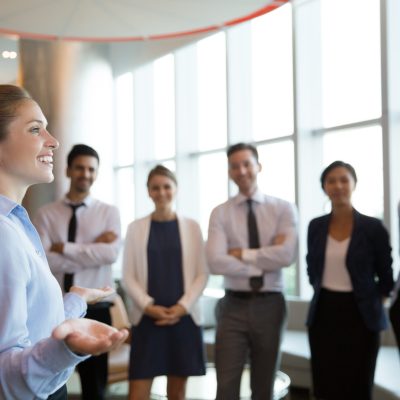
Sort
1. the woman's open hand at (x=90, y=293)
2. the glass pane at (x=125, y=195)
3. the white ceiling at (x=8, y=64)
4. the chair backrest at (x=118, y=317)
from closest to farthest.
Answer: the woman's open hand at (x=90, y=293) < the chair backrest at (x=118, y=317) < the white ceiling at (x=8, y=64) < the glass pane at (x=125, y=195)

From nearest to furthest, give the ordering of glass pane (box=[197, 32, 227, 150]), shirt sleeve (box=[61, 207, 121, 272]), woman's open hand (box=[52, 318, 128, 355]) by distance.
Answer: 1. woman's open hand (box=[52, 318, 128, 355])
2. shirt sleeve (box=[61, 207, 121, 272])
3. glass pane (box=[197, 32, 227, 150])

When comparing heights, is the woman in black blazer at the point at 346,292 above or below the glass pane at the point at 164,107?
below

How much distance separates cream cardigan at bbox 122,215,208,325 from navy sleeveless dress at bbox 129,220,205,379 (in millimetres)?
39

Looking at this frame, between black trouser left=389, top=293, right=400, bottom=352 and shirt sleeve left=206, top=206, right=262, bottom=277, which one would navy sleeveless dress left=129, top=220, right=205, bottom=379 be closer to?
shirt sleeve left=206, top=206, right=262, bottom=277

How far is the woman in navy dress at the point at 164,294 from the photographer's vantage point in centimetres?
427

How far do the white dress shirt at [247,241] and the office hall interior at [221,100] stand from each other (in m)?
0.83

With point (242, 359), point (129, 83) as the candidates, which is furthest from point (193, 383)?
point (129, 83)

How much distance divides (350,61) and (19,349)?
6108 mm

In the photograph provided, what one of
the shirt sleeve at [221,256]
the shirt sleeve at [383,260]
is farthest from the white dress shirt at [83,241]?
the shirt sleeve at [383,260]

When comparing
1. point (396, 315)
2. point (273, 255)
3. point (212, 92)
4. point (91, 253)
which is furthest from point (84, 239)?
point (212, 92)

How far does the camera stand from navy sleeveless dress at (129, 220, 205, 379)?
4.27 meters

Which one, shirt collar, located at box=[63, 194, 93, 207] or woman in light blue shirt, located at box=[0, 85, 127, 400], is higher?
shirt collar, located at box=[63, 194, 93, 207]

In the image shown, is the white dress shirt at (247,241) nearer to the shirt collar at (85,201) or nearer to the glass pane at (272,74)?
the shirt collar at (85,201)

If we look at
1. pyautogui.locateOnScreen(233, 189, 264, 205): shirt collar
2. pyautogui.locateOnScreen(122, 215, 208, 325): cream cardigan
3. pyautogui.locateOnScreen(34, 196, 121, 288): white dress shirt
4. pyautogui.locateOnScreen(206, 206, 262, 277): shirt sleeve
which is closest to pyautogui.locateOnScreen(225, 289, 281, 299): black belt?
pyautogui.locateOnScreen(206, 206, 262, 277): shirt sleeve
